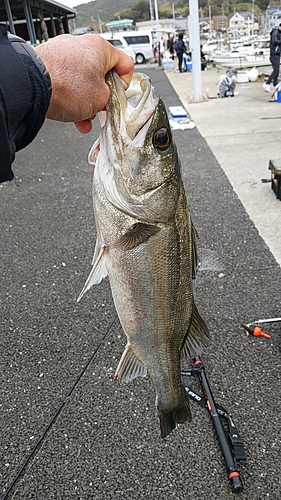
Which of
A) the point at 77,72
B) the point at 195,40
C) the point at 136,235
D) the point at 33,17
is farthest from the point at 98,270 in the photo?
the point at 33,17

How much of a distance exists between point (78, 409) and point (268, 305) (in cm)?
190

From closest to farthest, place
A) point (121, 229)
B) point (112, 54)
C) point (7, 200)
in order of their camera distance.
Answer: point (112, 54) < point (121, 229) < point (7, 200)

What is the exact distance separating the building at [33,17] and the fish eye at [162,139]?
1435 centimetres

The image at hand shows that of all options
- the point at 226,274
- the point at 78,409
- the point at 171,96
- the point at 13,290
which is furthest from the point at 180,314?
the point at 171,96

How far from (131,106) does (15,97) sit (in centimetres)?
46

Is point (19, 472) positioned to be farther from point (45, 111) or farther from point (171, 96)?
point (171, 96)

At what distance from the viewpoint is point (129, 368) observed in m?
1.98

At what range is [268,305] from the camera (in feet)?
12.9

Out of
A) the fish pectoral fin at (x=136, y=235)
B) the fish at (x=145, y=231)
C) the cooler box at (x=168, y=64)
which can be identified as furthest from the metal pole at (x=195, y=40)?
the cooler box at (x=168, y=64)

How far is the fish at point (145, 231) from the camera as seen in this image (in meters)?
1.62

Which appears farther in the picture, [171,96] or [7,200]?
[171,96]

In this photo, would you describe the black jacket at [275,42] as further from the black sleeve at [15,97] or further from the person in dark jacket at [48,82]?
the black sleeve at [15,97]

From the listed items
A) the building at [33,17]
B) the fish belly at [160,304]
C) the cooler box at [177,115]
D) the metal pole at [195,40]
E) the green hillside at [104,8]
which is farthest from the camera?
the green hillside at [104,8]

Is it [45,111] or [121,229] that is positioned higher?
[45,111]
